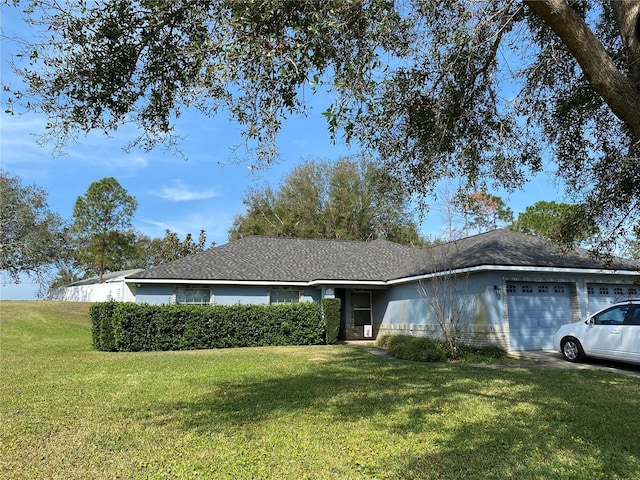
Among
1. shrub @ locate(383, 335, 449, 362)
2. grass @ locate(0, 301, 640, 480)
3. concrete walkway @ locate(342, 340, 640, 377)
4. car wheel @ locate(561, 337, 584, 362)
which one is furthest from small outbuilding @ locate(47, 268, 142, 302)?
car wheel @ locate(561, 337, 584, 362)

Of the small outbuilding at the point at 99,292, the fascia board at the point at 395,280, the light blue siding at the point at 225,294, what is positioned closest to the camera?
the fascia board at the point at 395,280

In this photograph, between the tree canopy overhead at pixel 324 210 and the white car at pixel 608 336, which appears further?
the tree canopy overhead at pixel 324 210

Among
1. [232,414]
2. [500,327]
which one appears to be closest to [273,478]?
[232,414]

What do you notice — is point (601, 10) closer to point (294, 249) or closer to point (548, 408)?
point (548, 408)

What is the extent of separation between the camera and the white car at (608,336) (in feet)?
33.7

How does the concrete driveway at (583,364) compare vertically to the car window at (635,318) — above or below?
below

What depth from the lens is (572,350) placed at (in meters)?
12.0

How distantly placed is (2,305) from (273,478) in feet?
100

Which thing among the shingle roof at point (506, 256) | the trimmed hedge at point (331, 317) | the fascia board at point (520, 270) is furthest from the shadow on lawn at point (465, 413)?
the trimmed hedge at point (331, 317)

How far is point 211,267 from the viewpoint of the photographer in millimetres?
19641

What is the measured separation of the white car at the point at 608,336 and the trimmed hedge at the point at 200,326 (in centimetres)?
880

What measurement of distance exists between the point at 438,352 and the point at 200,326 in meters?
8.58

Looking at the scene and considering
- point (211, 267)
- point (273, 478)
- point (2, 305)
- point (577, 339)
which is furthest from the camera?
point (2, 305)

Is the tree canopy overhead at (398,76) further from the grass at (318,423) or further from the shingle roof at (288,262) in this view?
the shingle roof at (288,262)
